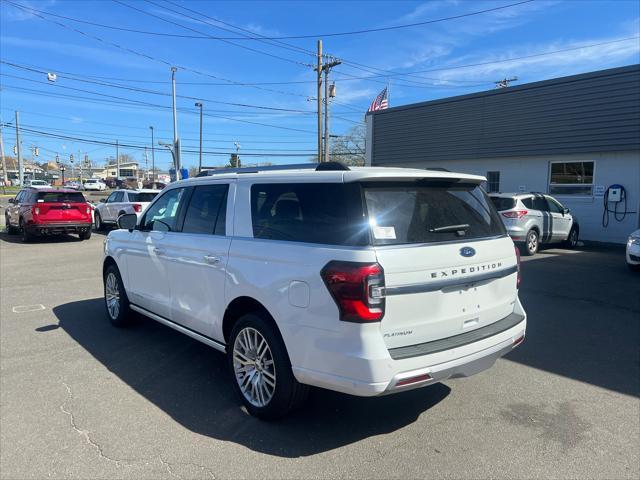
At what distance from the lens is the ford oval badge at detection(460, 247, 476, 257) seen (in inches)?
132

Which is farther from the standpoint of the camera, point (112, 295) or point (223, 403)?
point (112, 295)

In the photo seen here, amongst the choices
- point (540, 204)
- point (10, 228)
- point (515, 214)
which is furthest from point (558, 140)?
point (10, 228)

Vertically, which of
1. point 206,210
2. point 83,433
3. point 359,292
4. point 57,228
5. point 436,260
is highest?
point 206,210

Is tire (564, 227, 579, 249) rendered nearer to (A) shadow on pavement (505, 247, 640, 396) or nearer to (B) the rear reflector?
(A) shadow on pavement (505, 247, 640, 396)

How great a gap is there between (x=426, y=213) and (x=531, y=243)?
420 inches

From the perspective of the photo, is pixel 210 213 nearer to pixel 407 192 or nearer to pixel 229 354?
pixel 229 354

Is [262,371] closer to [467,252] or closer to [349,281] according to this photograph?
[349,281]

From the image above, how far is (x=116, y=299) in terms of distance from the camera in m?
5.98

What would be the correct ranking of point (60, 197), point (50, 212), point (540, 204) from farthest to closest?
point (60, 197) → point (50, 212) → point (540, 204)

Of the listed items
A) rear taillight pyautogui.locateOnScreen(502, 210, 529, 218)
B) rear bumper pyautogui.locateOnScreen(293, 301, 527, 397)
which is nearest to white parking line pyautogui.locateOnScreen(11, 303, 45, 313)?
rear bumper pyautogui.locateOnScreen(293, 301, 527, 397)

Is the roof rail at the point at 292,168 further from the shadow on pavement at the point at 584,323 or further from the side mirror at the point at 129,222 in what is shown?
the shadow on pavement at the point at 584,323

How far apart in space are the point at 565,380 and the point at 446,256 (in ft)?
7.33

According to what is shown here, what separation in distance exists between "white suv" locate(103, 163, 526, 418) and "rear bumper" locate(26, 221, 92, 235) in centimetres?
1272

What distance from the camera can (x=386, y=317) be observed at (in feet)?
9.71
